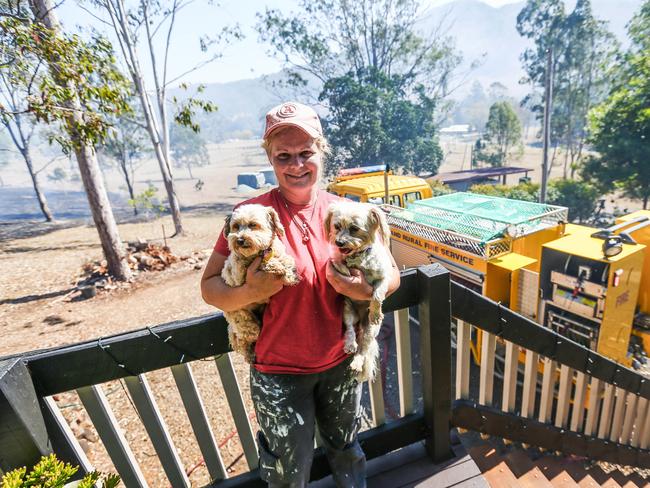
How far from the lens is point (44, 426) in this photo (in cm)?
148

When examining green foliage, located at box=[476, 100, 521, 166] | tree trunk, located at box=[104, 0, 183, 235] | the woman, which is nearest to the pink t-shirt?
the woman

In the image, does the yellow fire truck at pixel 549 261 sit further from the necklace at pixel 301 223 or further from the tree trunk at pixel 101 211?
the tree trunk at pixel 101 211

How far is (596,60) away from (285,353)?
139 ft

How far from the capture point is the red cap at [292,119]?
1579 mm

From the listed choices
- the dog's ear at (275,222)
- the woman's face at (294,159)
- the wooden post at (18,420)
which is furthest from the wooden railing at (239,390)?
the woman's face at (294,159)

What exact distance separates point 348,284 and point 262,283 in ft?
1.30

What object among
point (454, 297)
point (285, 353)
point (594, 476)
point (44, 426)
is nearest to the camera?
point (44, 426)

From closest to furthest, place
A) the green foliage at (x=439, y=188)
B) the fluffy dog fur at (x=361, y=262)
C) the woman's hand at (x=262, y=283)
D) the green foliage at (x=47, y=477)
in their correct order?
the green foliage at (x=47, y=477) < the woman's hand at (x=262, y=283) < the fluffy dog fur at (x=361, y=262) < the green foliage at (x=439, y=188)

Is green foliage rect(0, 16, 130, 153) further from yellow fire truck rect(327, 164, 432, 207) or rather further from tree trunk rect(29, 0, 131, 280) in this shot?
yellow fire truck rect(327, 164, 432, 207)

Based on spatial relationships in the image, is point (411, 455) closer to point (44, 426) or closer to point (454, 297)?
point (454, 297)

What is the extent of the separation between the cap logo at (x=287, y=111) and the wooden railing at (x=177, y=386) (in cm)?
108

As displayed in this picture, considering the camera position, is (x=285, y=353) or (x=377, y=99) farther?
(x=377, y=99)

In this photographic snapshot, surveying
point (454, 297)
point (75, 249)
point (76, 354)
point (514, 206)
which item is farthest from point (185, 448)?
point (75, 249)

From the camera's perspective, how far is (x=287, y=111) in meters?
1.62
